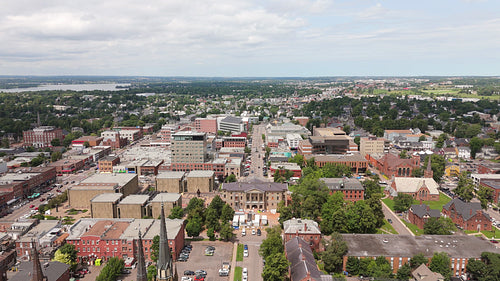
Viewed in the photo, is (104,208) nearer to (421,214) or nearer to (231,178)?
(231,178)

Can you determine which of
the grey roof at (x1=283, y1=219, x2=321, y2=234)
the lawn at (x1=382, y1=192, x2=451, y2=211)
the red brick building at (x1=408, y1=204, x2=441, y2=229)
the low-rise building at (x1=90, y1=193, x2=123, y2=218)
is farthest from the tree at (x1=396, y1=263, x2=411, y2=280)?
the low-rise building at (x1=90, y1=193, x2=123, y2=218)

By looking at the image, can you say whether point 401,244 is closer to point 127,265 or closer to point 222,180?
point 127,265

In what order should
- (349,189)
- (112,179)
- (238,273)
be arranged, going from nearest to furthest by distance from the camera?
(238,273) < (349,189) < (112,179)

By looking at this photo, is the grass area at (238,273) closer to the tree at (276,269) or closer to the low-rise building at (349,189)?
the tree at (276,269)

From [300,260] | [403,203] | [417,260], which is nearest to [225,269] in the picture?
[300,260]

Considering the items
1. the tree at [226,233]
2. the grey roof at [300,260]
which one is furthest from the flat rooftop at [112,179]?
the grey roof at [300,260]

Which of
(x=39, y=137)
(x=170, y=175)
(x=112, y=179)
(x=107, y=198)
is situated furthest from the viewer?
(x=39, y=137)

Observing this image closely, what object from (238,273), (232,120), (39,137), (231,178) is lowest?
(238,273)
